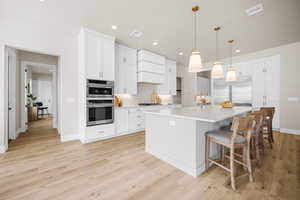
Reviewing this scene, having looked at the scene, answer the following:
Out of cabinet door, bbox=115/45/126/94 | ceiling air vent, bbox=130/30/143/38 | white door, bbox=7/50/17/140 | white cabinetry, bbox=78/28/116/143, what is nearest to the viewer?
white cabinetry, bbox=78/28/116/143

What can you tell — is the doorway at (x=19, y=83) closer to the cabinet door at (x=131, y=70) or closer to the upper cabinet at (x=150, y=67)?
the cabinet door at (x=131, y=70)

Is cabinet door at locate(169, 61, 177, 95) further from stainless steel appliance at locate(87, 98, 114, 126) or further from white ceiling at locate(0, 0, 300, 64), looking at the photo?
stainless steel appliance at locate(87, 98, 114, 126)

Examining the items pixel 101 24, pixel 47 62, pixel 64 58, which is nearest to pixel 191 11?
pixel 101 24

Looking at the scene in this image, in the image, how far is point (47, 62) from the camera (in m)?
4.28

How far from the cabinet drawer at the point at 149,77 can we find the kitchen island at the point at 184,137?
7.09 ft

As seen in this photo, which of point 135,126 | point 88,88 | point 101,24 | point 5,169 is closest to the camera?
point 5,169

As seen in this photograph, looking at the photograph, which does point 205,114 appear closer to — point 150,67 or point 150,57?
point 150,67

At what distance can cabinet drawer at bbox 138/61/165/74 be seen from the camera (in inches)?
171

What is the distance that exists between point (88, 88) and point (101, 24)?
158cm

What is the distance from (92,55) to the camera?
3217 mm

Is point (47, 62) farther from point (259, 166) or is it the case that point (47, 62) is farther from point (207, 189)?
point (259, 166)

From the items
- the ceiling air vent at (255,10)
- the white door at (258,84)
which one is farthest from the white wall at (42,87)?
the white door at (258,84)

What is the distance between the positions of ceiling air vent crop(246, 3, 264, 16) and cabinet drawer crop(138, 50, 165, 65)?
2860 mm

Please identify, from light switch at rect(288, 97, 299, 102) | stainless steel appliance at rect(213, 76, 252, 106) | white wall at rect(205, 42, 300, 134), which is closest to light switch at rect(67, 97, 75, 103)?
stainless steel appliance at rect(213, 76, 252, 106)
